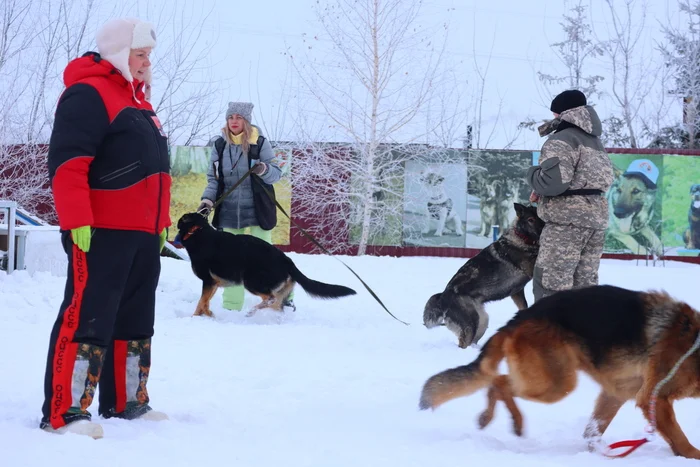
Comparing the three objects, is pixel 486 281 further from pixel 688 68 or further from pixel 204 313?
pixel 688 68

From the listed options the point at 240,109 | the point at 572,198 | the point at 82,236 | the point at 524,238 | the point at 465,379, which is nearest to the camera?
the point at 82,236

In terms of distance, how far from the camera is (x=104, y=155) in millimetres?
2965

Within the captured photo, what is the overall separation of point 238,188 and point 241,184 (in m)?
0.05

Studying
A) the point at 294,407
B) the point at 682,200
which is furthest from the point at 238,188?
the point at 682,200

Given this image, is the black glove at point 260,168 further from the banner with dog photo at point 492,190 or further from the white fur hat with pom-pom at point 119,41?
the banner with dog photo at point 492,190

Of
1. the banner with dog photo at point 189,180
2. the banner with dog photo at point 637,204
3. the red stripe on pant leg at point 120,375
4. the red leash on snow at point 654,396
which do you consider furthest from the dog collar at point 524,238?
the banner with dog photo at point 637,204

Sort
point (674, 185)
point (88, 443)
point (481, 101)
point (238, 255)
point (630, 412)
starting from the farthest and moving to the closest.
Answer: point (481, 101), point (674, 185), point (238, 255), point (630, 412), point (88, 443)

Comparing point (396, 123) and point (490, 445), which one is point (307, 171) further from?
point (490, 445)

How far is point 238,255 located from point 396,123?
1081cm

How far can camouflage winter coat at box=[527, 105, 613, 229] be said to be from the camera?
479 centimetres

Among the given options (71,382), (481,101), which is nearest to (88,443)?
(71,382)

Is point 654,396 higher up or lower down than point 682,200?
lower down

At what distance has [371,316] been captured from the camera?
6.96 metres

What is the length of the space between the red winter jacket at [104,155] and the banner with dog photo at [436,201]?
13.6m
